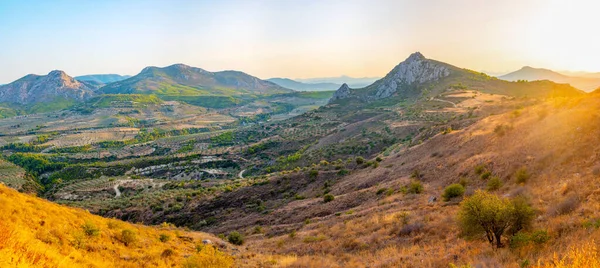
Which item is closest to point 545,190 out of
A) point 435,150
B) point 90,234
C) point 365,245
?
point 365,245

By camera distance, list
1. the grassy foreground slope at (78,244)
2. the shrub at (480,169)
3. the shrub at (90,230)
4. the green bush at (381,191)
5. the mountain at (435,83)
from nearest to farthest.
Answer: the grassy foreground slope at (78,244)
the shrub at (90,230)
the shrub at (480,169)
the green bush at (381,191)
the mountain at (435,83)

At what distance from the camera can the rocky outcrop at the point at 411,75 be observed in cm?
17338

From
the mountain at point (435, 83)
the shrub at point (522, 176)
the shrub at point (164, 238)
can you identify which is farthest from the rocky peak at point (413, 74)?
the shrub at point (164, 238)

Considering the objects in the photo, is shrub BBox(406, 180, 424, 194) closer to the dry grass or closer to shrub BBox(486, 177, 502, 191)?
the dry grass

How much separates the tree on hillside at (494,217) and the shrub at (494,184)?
7.72 metres

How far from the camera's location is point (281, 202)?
134 ft

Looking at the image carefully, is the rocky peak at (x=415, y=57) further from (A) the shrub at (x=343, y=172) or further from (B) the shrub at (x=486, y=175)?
(B) the shrub at (x=486, y=175)

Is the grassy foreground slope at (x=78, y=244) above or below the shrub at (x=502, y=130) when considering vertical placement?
below

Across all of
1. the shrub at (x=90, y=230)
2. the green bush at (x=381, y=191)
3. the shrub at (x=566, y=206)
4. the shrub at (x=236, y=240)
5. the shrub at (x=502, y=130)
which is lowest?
the shrub at (x=236, y=240)

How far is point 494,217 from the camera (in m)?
12.7

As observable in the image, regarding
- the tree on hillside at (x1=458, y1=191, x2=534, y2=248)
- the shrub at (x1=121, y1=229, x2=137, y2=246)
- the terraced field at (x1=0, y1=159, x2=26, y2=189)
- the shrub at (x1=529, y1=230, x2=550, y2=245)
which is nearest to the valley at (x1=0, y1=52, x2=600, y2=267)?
the shrub at (x1=529, y1=230, x2=550, y2=245)

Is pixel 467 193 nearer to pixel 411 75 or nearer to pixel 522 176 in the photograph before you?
pixel 522 176

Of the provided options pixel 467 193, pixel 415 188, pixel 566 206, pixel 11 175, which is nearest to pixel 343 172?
pixel 415 188

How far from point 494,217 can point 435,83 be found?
168 metres
